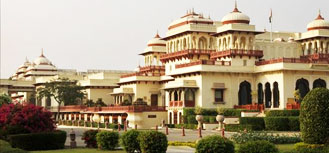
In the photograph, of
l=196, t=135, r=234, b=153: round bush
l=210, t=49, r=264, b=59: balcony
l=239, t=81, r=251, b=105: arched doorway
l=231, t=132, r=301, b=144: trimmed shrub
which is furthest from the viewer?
l=239, t=81, r=251, b=105: arched doorway

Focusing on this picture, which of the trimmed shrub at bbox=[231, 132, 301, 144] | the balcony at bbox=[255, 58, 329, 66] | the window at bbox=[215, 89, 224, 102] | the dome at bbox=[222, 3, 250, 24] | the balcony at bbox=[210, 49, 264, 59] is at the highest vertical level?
the dome at bbox=[222, 3, 250, 24]

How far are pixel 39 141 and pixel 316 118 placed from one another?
14.9 m

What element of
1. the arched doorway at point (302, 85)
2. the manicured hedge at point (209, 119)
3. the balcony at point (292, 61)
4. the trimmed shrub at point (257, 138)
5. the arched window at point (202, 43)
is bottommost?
the trimmed shrub at point (257, 138)

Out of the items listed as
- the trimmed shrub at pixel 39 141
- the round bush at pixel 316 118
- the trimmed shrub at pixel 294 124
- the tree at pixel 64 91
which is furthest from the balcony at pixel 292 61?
the round bush at pixel 316 118

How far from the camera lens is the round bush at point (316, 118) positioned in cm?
2069

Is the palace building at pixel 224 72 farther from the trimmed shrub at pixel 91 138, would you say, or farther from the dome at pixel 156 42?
the trimmed shrub at pixel 91 138

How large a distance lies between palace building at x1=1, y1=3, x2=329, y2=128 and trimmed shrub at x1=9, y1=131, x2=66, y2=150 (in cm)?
2601

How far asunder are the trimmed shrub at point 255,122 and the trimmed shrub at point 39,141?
18.9 metres

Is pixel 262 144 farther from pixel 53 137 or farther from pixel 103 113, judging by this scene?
pixel 103 113

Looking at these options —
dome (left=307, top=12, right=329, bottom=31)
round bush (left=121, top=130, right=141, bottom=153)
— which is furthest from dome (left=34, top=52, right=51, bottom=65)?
round bush (left=121, top=130, right=141, bottom=153)

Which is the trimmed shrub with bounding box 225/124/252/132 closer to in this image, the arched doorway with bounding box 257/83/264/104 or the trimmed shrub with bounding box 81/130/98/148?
the arched doorway with bounding box 257/83/264/104

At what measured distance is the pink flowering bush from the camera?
2941 centimetres

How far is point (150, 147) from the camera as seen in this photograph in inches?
899

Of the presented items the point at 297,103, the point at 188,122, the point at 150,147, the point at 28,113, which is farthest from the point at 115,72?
the point at 150,147
